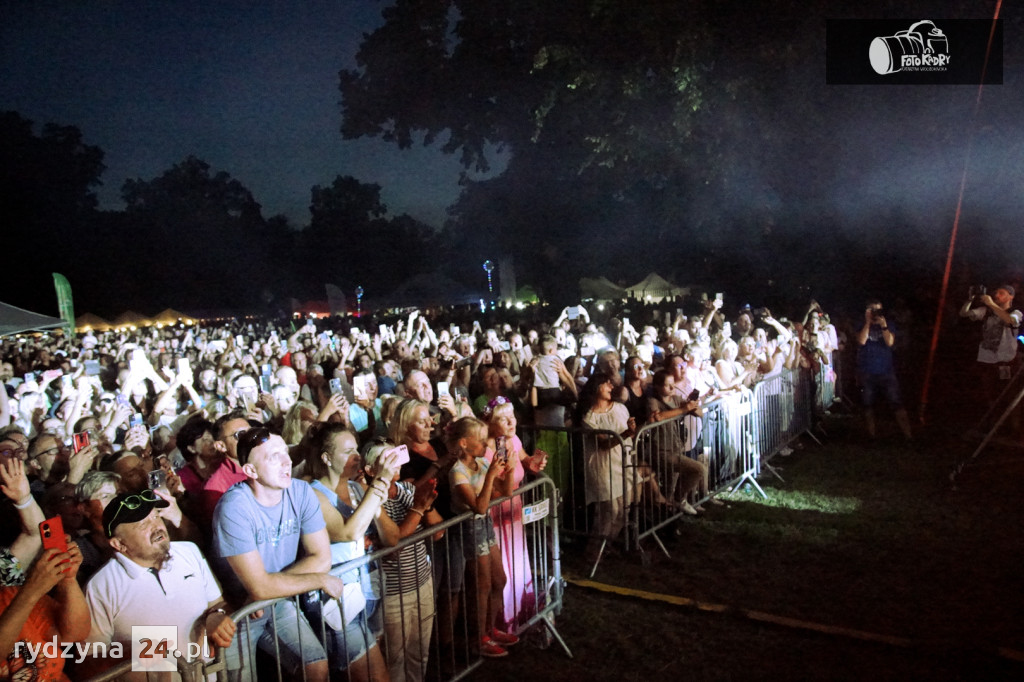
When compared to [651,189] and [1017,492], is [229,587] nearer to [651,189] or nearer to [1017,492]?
[1017,492]

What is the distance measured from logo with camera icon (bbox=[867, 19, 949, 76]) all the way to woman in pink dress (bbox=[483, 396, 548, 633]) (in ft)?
50.7

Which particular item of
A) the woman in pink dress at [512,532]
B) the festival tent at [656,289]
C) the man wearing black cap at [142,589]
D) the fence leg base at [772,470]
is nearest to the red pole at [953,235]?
the fence leg base at [772,470]

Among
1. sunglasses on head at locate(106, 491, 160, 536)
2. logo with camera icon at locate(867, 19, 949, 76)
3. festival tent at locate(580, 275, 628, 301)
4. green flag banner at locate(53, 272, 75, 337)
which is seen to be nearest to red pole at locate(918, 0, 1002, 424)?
logo with camera icon at locate(867, 19, 949, 76)

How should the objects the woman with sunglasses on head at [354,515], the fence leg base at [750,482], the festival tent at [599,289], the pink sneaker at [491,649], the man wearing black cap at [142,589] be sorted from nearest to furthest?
the man wearing black cap at [142,589]
the woman with sunglasses on head at [354,515]
the pink sneaker at [491,649]
the fence leg base at [750,482]
the festival tent at [599,289]

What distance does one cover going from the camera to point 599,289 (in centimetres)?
3306

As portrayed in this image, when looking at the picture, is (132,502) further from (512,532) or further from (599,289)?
(599,289)

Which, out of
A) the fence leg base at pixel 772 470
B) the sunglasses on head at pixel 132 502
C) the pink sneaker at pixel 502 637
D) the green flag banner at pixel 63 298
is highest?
the green flag banner at pixel 63 298

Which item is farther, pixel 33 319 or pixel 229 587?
pixel 33 319

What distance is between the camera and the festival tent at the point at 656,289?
96.6 ft

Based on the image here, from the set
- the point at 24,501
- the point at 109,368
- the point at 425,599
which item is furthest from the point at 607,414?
the point at 109,368

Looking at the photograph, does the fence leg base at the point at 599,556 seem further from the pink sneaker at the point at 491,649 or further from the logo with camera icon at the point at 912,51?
the logo with camera icon at the point at 912,51

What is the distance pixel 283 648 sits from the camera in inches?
128

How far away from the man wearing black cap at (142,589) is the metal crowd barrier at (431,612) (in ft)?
0.57

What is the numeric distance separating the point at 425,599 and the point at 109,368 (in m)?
11.3
